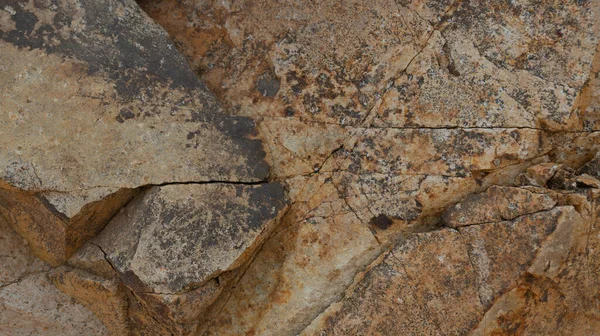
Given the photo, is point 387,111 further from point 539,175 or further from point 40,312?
point 40,312

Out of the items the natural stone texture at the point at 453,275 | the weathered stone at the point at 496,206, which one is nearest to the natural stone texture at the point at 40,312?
the natural stone texture at the point at 453,275

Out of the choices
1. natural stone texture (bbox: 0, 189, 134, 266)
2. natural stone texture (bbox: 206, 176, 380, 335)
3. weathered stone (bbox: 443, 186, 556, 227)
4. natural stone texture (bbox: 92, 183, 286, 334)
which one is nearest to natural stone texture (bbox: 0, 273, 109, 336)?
natural stone texture (bbox: 0, 189, 134, 266)

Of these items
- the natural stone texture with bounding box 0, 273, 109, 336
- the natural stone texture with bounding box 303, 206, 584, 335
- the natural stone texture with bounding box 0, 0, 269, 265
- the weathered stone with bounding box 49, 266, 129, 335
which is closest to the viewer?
the natural stone texture with bounding box 303, 206, 584, 335

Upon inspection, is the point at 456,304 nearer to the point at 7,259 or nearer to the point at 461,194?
the point at 461,194

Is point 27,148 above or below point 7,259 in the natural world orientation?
above

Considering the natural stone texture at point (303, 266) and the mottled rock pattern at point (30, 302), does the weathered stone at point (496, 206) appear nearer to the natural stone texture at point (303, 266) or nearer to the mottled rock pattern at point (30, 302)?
the natural stone texture at point (303, 266)

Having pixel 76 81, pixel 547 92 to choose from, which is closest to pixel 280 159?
pixel 76 81

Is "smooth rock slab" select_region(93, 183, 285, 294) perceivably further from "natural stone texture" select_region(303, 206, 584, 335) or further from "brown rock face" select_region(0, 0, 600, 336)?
"natural stone texture" select_region(303, 206, 584, 335)

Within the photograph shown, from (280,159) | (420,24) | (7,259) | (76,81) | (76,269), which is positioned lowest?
(7,259)

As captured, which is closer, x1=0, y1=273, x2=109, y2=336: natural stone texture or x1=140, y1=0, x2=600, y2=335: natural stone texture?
x1=140, y1=0, x2=600, y2=335: natural stone texture
